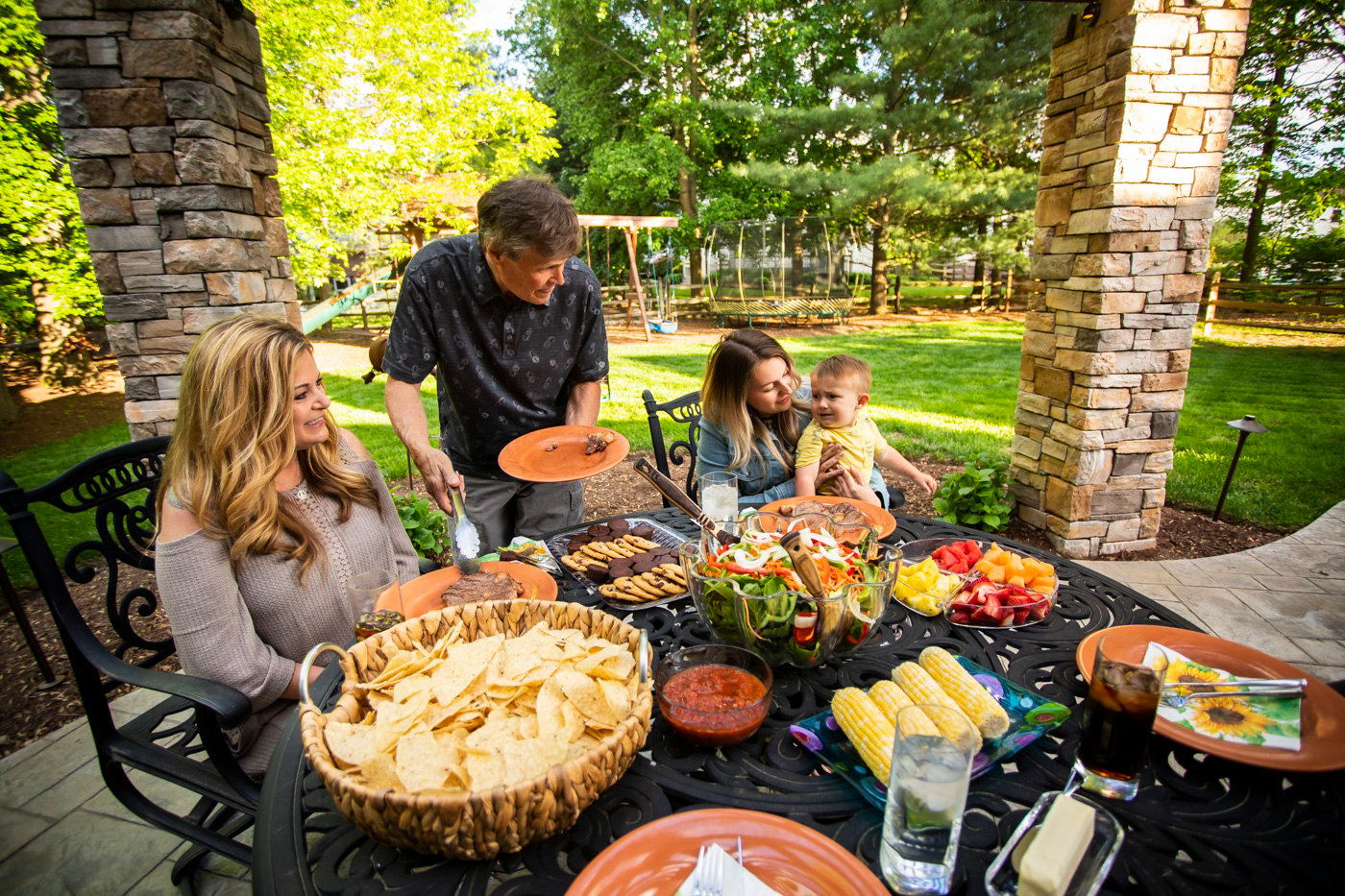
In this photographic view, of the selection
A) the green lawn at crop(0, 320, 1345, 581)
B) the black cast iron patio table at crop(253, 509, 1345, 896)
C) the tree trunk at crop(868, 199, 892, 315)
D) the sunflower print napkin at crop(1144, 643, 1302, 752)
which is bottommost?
the green lawn at crop(0, 320, 1345, 581)

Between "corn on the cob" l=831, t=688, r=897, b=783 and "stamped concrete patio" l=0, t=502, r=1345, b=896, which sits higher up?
"corn on the cob" l=831, t=688, r=897, b=783

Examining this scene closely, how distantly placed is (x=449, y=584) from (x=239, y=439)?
0.72 meters

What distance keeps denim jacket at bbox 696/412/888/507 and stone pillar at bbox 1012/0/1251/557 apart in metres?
2.29

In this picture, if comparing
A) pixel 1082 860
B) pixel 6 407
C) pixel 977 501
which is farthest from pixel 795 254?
pixel 1082 860

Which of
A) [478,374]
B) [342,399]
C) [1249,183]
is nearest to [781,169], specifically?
[1249,183]

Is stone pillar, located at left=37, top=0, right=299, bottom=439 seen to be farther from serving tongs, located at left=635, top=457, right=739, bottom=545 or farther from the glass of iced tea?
the glass of iced tea

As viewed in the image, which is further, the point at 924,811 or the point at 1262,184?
the point at 1262,184

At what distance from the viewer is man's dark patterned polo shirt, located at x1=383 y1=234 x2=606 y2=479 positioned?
2797 millimetres

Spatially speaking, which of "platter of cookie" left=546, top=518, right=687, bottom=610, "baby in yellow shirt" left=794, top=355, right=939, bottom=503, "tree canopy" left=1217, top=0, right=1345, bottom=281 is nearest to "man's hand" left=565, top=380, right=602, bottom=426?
"platter of cookie" left=546, top=518, right=687, bottom=610

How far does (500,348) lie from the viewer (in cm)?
291

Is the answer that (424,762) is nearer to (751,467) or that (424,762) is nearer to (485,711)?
(485,711)

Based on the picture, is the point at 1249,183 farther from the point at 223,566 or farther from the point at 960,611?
the point at 223,566

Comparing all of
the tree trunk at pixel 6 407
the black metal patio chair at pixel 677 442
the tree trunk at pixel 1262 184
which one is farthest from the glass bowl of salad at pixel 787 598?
the tree trunk at pixel 1262 184

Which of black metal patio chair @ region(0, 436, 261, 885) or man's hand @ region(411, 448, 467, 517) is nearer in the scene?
black metal patio chair @ region(0, 436, 261, 885)
